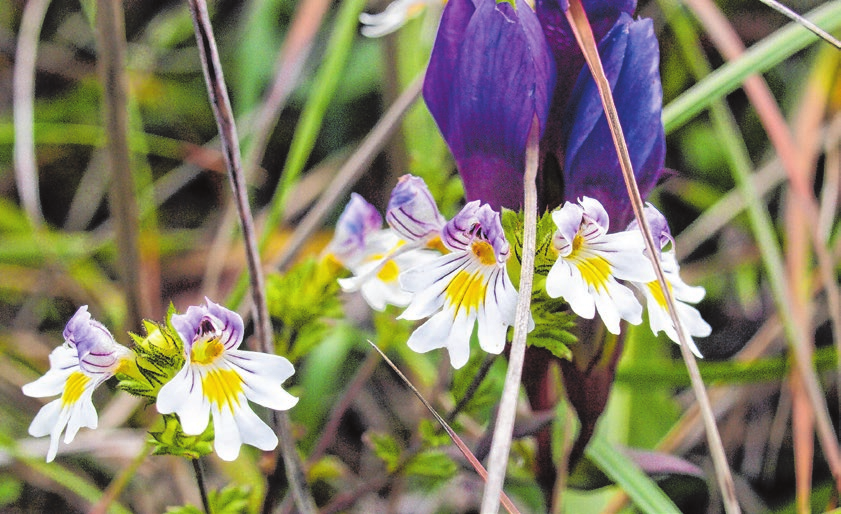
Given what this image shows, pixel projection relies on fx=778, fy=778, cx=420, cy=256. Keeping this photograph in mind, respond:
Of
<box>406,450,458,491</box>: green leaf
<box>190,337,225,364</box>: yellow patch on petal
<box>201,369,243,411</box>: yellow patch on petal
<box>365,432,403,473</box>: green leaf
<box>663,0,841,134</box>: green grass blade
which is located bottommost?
<box>406,450,458,491</box>: green leaf

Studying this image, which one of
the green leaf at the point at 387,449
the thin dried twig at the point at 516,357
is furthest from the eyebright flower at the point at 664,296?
the green leaf at the point at 387,449

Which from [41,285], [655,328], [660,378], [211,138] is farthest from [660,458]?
[211,138]

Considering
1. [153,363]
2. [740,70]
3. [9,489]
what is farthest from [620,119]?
[9,489]

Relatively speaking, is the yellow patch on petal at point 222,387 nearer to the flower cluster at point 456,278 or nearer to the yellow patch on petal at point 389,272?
the flower cluster at point 456,278

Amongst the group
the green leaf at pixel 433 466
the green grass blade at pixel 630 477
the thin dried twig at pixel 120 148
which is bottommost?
the green grass blade at pixel 630 477

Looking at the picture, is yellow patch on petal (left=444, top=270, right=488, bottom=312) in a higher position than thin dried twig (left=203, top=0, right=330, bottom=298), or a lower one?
lower

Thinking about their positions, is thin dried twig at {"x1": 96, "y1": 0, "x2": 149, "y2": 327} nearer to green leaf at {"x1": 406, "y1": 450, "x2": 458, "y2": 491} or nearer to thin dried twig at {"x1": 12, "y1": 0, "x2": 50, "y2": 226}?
thin dried twig at {"x1": 12, "y1": 0, "x2": 50, "y2": 226}

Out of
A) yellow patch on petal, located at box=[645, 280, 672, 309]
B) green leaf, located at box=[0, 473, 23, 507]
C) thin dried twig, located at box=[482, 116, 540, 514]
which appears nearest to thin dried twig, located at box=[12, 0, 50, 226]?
green leaf, located at box=[0, 473, 23, 507]
